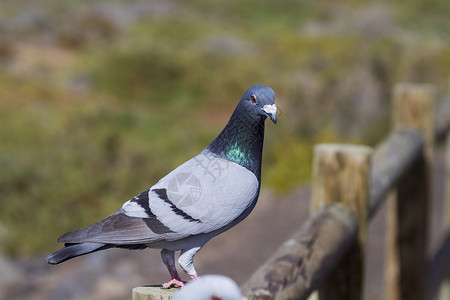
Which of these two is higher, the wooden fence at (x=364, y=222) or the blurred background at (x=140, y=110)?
the blurred background at (x=140, y=110)

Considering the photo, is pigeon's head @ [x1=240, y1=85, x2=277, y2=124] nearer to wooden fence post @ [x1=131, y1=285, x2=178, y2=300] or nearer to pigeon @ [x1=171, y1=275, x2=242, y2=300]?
pigeon @ [x1=171, y1=275, x2=242, y2=300]

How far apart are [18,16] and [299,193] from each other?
2150 centimetres

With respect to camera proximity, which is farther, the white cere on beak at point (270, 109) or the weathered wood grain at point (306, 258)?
the weathered wood grain at point (306, 258)

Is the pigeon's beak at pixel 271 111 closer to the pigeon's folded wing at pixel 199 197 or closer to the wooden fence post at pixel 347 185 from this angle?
the pigeon's folded wing at pixel 199 197

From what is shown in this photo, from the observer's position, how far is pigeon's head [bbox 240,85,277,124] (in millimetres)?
573

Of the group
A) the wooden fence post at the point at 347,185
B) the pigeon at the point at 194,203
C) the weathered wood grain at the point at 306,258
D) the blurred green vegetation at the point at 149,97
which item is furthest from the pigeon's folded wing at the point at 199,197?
the wooden fence post at the point at 347,185

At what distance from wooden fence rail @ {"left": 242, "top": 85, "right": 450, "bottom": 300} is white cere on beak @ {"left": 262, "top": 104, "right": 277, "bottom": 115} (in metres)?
0.88

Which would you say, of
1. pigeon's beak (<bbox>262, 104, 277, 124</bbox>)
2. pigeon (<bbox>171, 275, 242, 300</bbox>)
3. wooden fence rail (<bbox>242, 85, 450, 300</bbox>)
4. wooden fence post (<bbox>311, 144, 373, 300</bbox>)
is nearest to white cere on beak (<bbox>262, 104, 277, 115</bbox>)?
pigeon's beak (<bbox>262, 104, 277, 124</bbox>)

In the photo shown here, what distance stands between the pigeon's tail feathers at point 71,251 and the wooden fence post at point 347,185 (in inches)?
68.8

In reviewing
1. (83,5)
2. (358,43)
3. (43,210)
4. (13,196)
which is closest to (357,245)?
(43,210)

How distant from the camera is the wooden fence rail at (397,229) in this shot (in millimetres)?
1600

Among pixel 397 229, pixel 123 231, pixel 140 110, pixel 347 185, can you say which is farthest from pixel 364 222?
pixel 140 110

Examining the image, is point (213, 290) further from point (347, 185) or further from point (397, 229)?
point (397, 229)

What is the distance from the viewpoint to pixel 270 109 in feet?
1.87
